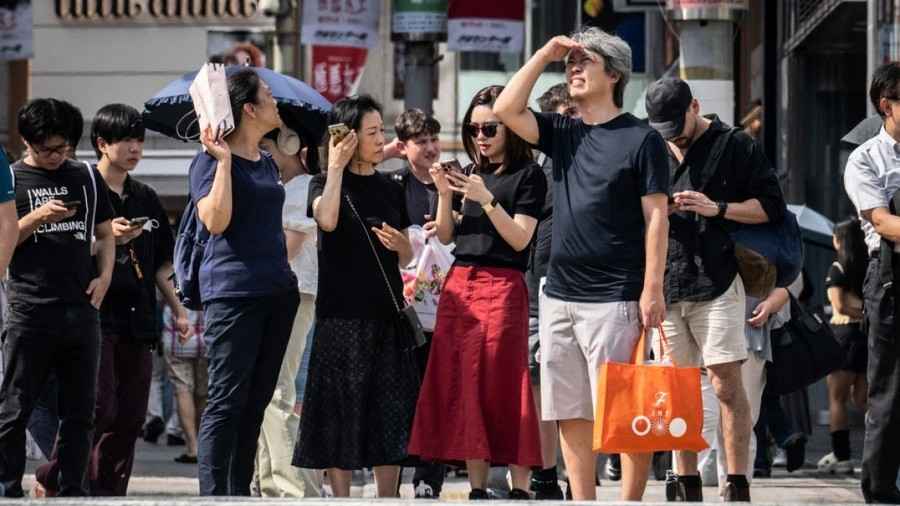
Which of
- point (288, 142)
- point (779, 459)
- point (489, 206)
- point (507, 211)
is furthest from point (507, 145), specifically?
point (779, 459)

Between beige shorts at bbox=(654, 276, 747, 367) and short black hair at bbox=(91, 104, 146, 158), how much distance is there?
2.89 m

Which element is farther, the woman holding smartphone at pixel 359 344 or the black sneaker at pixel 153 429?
the black sneaker at pixel 153 429

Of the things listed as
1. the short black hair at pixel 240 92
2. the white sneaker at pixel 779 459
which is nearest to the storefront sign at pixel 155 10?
the white sneaker at pixel 779 459

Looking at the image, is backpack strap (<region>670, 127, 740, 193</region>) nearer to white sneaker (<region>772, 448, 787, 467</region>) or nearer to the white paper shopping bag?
the white paper shopping bag

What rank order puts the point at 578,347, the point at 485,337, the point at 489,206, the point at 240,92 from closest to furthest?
the point at 578,347 < the point at 240,92 < the point at 489,206 < the point at 485,337

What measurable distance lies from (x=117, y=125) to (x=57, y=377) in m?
1.53

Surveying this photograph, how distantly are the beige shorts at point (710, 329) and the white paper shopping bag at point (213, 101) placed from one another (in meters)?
2.12

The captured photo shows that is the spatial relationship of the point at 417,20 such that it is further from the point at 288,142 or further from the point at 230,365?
the point at 230,365

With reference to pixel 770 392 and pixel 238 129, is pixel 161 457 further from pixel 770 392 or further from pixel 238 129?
pixel 238 129

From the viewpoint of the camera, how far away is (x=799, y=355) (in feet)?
38.1

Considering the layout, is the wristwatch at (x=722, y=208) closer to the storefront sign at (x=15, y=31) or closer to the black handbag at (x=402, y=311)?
the black handbag at (x=402, y=311)

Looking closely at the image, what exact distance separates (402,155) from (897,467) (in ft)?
10.7

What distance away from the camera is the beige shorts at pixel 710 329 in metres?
9.56

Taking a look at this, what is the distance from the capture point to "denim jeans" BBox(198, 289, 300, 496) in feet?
29.3
